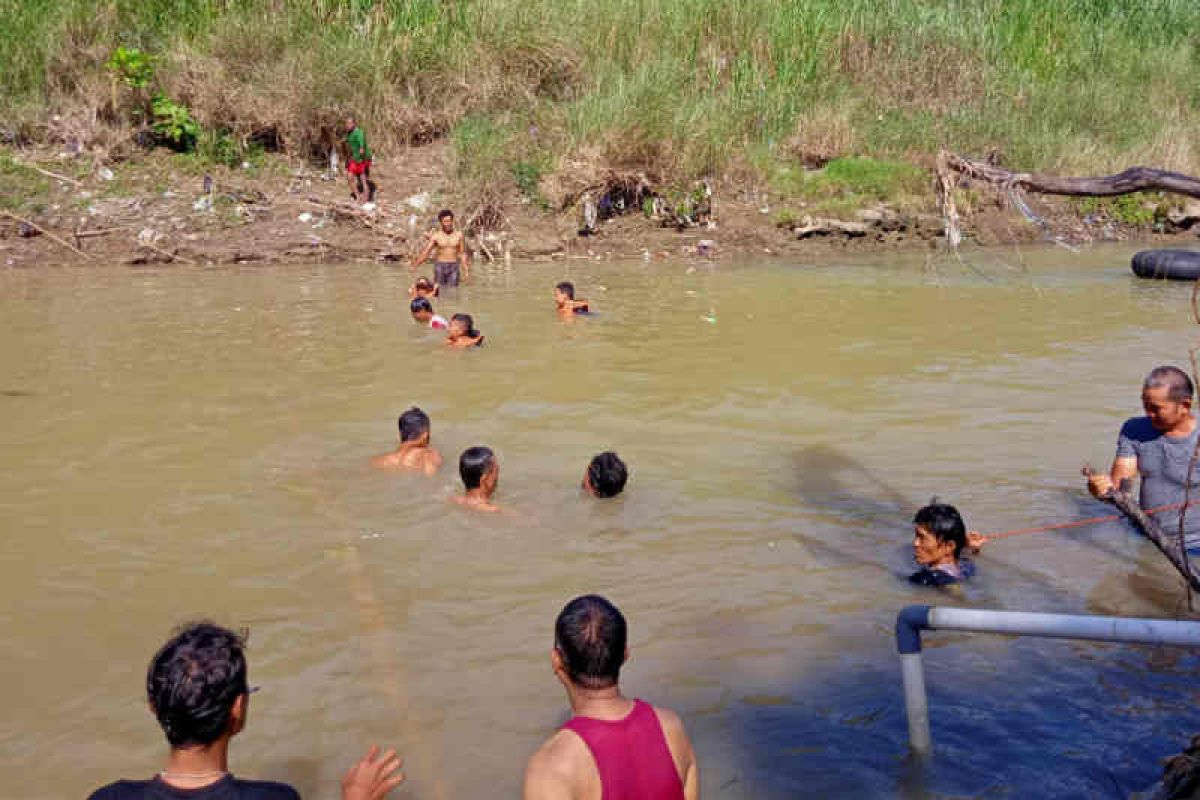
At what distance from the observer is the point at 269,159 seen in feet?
64.1

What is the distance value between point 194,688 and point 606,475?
169 inches

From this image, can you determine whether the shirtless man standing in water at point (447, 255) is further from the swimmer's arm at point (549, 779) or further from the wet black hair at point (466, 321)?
the swimmer's arm at point (549, 779)

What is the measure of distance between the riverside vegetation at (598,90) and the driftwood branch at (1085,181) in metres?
15.5

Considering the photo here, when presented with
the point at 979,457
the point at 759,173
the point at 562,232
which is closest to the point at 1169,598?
the point at 979,457

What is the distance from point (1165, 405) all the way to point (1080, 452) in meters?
2.53

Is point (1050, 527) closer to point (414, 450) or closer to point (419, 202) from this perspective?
point (414, 450)

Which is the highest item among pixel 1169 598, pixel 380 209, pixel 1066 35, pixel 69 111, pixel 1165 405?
pixel 1066 35

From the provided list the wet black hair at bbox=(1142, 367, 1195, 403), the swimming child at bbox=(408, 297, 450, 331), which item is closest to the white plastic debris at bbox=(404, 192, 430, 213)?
the swimming child at bbox=(408, 297, 450, 331)

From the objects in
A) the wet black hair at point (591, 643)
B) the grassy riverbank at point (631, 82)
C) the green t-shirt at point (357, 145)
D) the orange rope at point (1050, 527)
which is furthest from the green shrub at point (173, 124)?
the wet black hair at point (591, 643)

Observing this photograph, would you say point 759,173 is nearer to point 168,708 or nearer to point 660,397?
point 660,397

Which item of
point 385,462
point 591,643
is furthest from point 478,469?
point 591,643

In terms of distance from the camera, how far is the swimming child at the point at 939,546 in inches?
222

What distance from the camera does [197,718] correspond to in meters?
2.77

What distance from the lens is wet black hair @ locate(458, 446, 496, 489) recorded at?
6.82 metres
